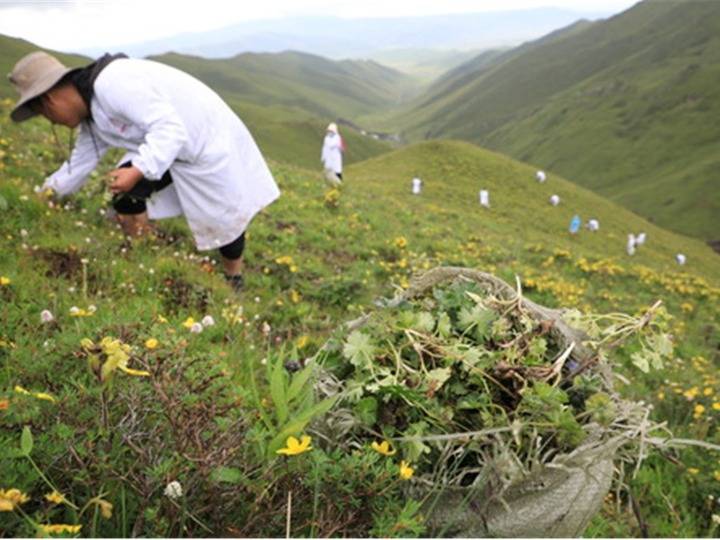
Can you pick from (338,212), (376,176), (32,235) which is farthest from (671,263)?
(32,235)

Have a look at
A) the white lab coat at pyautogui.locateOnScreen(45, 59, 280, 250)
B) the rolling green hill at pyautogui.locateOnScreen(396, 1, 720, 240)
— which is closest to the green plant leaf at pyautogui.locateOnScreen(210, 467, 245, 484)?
the white lab coat at pyautogui.locateOnScreen(45, 59, 280, 250)

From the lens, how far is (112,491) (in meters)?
1.85

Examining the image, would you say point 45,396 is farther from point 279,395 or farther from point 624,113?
point 624,113

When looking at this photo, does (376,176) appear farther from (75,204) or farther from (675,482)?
(675,482)

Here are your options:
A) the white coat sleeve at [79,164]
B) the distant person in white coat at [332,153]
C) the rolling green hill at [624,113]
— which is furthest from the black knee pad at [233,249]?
the rolling green hill at [624,113]

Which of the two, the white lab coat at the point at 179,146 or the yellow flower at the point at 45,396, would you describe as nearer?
the yellow flower at the point at 45,396

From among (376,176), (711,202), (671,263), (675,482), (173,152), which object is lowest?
(711,202)

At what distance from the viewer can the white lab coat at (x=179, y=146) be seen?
497cm

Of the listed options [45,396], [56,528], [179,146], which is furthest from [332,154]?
[56,528]

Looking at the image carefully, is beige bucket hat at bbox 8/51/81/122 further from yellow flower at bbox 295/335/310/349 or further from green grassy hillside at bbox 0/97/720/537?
yellow flower at bbox 295/335/310/349

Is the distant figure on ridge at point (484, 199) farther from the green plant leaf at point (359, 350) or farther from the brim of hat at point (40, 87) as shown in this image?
the green plant leaf at point (359, 350)

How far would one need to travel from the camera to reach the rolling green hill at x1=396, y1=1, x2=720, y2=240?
9319 centimetres

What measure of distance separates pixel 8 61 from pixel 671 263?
77.1 m

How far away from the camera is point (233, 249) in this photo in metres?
6.07
